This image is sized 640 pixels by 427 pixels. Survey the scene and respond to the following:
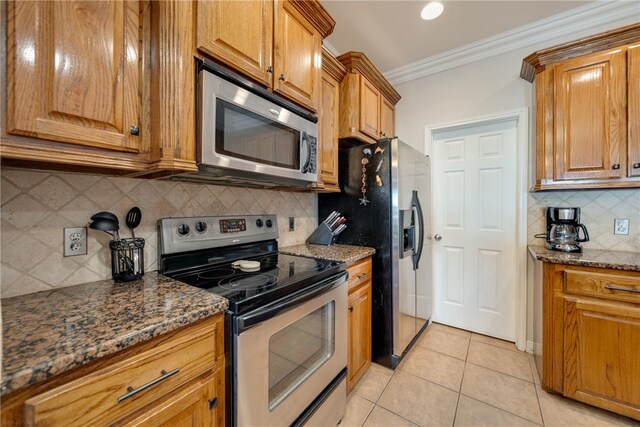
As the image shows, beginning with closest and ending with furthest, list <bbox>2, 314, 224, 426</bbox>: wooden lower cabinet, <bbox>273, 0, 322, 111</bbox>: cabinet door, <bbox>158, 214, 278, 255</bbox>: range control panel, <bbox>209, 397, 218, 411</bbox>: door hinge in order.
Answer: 1. <bbox>2, 314, 224, 426</bbox>: wooden lower cabinet
2. <bbox>209, 397, 218, 411</bbox>: door hinge
3. <bbox>158, 214, 278, 255</bbox>: range control panel
4. <bbox>273, 0, 322, 111</bbox>: cabinet door

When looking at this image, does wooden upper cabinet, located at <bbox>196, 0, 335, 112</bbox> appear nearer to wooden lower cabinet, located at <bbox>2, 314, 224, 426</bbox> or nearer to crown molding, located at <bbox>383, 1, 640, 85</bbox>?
wooden lower cabinet, located at <bbox>2, 314, 224, 426</bbox>

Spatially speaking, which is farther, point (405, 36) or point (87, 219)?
point (405, 36)

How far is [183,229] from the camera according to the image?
1345mm

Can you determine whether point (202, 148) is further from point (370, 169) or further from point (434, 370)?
point (434, 370)

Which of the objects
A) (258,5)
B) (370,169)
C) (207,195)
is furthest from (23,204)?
(370,169)

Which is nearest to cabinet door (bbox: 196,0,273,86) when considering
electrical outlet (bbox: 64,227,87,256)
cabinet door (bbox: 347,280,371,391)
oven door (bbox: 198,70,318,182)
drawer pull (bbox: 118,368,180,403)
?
oven door (bbox: 198,70,318,182)

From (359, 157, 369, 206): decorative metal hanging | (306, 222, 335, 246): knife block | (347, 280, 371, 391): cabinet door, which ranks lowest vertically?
(347, 280, 371, 391): cabinet door

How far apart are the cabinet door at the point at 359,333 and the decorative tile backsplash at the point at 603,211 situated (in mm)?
1665

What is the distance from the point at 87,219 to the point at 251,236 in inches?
32.4

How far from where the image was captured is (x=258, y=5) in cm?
127

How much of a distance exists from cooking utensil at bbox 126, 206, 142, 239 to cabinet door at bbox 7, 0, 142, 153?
0.37 meters

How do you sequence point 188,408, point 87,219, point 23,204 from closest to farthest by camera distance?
point 188,408 < point 23,204 < point 87,219

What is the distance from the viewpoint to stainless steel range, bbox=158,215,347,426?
919 millimetres

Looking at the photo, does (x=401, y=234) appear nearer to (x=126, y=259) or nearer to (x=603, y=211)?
(x=603, y=211)
